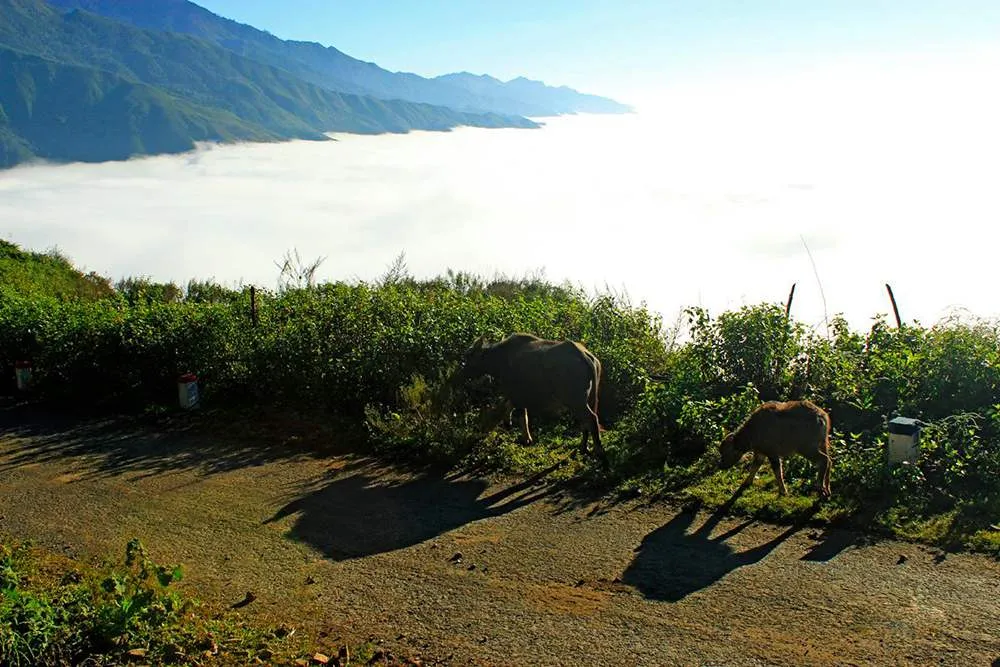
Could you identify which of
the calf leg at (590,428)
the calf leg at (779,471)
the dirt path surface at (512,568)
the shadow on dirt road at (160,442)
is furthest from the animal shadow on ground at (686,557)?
the shadow on dirt road at (160,442)

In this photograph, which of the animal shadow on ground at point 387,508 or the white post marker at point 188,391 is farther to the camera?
the white post marker at point 188,391

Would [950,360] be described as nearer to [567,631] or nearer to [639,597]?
[639,597]

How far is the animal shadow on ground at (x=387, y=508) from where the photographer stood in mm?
8672

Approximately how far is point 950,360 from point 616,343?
474 cm

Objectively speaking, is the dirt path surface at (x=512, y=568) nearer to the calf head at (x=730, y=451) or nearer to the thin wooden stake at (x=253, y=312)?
the calf head at (x=730, y=451)

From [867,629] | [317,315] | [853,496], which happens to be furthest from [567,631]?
[317,315]

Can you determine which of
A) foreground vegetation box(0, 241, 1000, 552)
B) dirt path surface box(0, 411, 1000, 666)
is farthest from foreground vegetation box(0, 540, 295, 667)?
foreground vegetation box(0, 241, 1000, 552)

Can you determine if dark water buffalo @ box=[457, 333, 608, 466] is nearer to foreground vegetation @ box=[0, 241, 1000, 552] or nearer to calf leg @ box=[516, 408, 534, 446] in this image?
calf leg @ box=[516, 408, 534, 446]

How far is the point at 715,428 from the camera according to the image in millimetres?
10641

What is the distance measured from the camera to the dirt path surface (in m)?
6.54

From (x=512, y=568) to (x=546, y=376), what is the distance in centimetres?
382

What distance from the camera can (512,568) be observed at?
7879 mm

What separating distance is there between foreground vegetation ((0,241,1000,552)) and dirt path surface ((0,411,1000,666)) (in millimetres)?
832

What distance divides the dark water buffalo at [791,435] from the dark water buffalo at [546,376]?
2.04m
